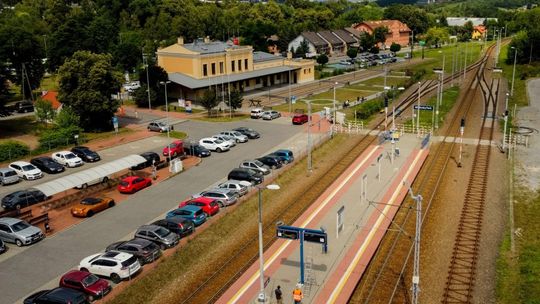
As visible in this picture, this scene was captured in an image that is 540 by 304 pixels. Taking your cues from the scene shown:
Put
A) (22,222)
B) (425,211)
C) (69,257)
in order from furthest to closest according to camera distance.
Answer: (425,211) → (22,222) → (69,257)

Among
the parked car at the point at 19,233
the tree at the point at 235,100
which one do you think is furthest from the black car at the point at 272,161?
the tree at the point at 235,100

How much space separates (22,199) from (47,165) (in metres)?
8.41

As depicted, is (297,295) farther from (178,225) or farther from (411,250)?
(178,225)

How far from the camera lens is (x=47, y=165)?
43312 millimetres

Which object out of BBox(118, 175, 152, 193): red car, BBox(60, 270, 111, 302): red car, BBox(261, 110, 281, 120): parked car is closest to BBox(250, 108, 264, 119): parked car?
BBox(261, 110, 281, 120): parked car

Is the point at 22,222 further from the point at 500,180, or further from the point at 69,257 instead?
the point at 500,180

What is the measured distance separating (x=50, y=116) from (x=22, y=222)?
92.2 feet

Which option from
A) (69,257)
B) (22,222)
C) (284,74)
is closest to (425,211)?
(69,257)

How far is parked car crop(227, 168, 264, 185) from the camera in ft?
128

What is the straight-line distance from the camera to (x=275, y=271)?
26.1m

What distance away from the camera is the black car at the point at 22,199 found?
34.9 meters

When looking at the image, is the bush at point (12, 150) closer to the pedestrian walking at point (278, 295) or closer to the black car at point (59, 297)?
the black car at point (59, 297)

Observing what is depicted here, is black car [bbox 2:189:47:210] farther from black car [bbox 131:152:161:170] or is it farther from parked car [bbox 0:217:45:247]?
black car [bbox 131:152:161:170]

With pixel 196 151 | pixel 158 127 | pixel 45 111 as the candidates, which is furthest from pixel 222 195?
pixel 45 111
